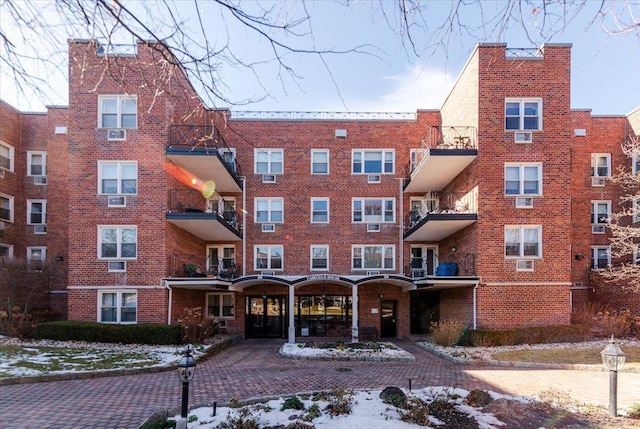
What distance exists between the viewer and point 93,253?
15.6m

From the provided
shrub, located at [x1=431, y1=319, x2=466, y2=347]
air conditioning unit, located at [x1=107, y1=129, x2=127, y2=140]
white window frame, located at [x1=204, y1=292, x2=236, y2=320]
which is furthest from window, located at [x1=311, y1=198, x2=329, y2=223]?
air conditioning unit, located at [x1=107, y1=129, x2=127, y2=140]

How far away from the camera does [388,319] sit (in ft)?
66.5

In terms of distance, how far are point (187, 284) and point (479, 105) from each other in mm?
13878

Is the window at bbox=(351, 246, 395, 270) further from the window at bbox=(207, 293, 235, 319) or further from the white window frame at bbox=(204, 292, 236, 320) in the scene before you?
the window at bbox=(207, 293, 235, 319)

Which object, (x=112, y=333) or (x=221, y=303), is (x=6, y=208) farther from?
(x=221, y=303)

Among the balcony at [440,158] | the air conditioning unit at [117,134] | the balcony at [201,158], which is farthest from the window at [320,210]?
the air conditioning unit at [117,134]

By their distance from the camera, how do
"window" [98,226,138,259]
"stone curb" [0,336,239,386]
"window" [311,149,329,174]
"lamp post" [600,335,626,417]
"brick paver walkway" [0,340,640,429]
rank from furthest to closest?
"window" [311,149,329,174] < "window" [98,226,138,259] < "stone curb" [0,336,239,386] < "brick paver walkway" [0,340,640,429] < "lamp post" [600,335,626,417]

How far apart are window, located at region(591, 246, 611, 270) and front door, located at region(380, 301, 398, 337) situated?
11.2 metres

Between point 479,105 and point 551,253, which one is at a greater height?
point 479,105

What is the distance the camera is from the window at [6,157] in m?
20.0

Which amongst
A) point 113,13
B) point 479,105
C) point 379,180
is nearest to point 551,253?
point 479,105

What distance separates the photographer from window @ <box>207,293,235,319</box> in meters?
20.1

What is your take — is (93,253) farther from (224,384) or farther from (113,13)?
(113,13)

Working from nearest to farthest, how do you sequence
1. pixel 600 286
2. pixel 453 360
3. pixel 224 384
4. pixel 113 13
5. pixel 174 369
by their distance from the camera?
1. pixel 113 13
2. pixel 224 384
3. pixel 174 369
4. pixel 453 360
5. pixel 600 286
